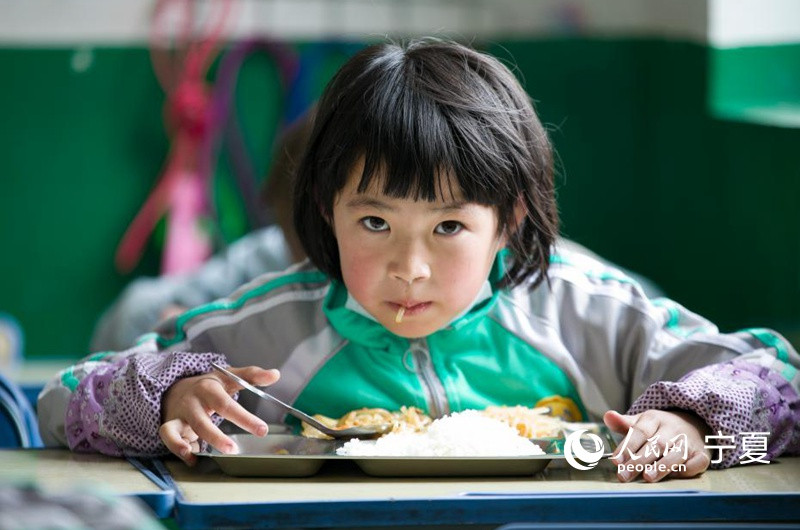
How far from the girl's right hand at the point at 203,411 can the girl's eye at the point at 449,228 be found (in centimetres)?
27

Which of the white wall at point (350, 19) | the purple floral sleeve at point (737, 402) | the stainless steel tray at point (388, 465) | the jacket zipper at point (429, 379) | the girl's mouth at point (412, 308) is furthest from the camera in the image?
the white wall at point (350, 19)

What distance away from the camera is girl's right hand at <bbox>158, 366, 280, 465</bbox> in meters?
1.42

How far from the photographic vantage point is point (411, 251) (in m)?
1.51

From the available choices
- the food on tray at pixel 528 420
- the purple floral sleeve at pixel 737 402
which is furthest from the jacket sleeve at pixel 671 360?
the food on tray at pixel 528 420

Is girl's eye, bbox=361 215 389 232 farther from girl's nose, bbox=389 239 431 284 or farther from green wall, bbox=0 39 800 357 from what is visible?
green wall, bbox=0 39 800 357

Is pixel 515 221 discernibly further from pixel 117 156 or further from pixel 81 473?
pixel 117 156

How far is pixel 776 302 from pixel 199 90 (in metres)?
1.98

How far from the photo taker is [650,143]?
3602 millimetres

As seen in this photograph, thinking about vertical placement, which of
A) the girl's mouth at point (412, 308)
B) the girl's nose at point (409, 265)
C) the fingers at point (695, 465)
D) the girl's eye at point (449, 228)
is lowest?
the fingers at point (695, 465)

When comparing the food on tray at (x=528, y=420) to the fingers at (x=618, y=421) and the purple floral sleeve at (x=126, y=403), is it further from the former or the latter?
the purple floral sleeve at (x=126, y=403)

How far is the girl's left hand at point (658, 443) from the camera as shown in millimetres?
1373

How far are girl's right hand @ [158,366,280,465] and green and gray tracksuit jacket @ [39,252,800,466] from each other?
9 centimetres

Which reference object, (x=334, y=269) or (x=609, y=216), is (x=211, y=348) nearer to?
(x=334, y=269)

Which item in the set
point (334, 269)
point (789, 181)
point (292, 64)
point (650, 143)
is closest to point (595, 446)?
point (334, 269)
